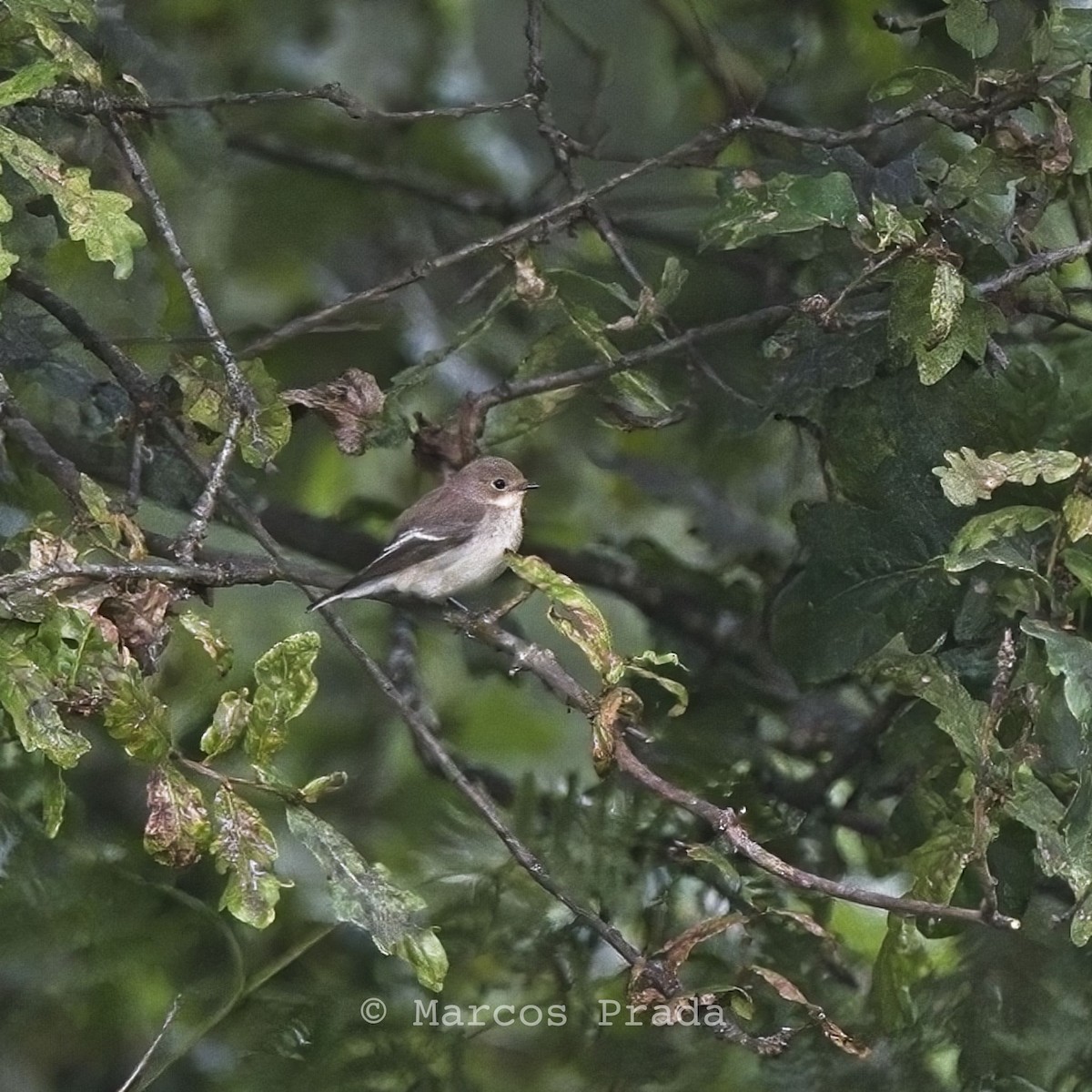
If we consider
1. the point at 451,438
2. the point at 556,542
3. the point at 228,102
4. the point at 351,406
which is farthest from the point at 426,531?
the point at 228,102

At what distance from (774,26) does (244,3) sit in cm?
65

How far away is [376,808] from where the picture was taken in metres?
1.85

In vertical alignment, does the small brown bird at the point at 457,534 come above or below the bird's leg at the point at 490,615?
below

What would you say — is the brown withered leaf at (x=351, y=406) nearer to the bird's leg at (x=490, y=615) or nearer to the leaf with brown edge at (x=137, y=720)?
the bird's leg at (x=490, y=615)

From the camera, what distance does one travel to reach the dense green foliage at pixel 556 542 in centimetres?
127

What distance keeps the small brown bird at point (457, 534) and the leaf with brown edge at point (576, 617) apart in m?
0.62

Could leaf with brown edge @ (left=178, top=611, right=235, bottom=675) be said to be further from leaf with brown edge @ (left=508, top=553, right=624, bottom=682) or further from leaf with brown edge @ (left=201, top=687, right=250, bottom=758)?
leaf with brown edge @ (left=508, top=553, right=624, bottom=682)

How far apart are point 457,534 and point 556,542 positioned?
0.13 m

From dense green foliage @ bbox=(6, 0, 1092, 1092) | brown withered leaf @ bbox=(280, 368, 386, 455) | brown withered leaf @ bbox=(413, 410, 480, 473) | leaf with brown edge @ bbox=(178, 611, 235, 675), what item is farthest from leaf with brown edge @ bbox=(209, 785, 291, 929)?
brown withered leaf @ bbox=(413, 410, 480, 473)

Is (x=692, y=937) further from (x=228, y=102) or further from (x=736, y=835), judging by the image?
(x=228, y=102)

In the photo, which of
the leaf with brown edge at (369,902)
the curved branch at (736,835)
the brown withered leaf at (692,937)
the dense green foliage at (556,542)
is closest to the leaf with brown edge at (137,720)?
the dense green foliage at (556,542)

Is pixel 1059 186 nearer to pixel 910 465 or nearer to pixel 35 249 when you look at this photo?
pixel 910 465

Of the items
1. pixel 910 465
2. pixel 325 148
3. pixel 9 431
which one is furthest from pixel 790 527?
pixel 9 431

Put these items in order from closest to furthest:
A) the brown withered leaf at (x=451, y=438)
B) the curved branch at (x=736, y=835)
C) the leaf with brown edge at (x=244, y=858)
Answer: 1. the curved branch at (x=736, y=835)
2. the leaf with brown edge at (x=244, y=858)
3. the brown withered leaf at (x=451, y=438)
